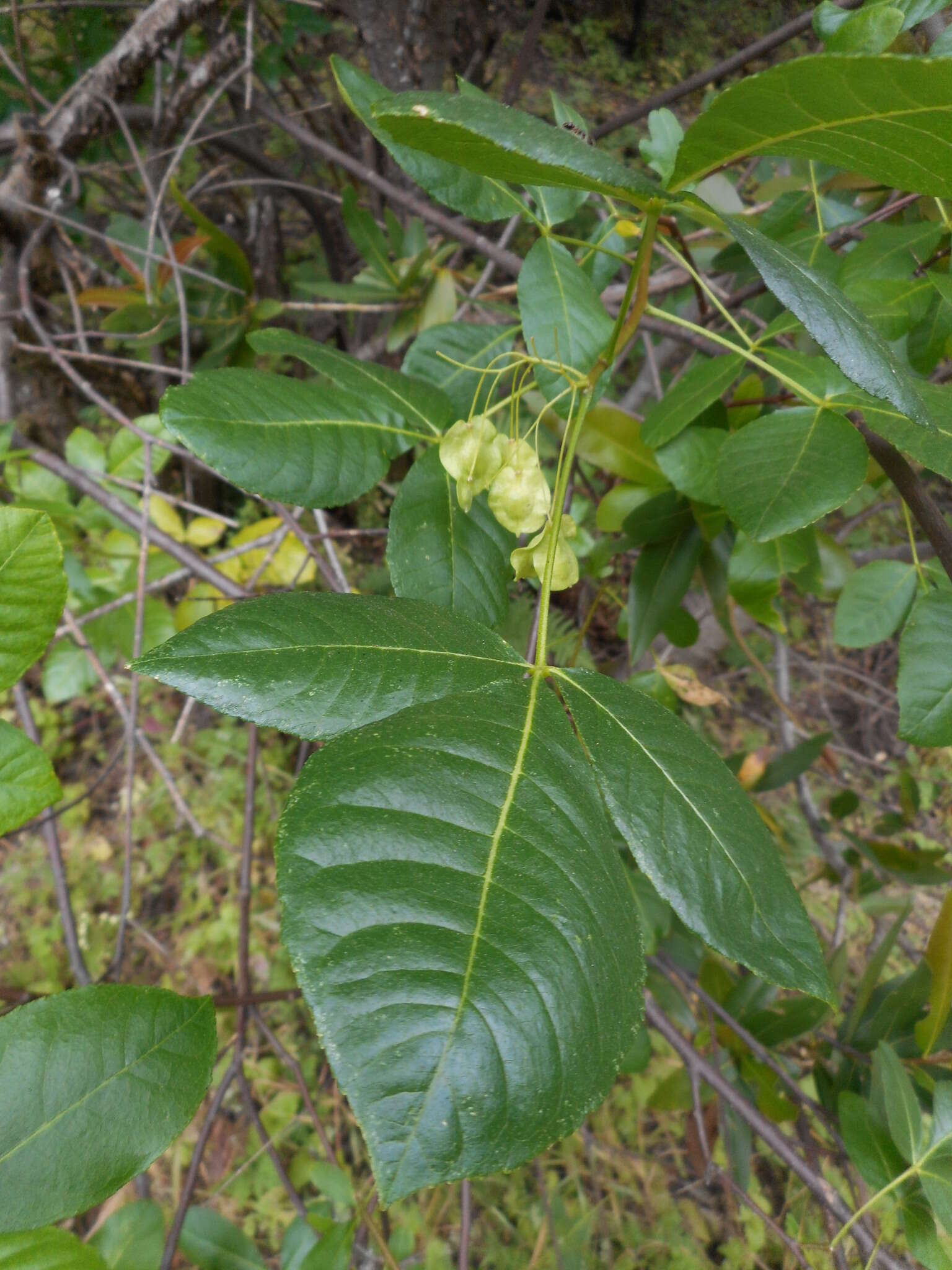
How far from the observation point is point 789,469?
64 centimetres

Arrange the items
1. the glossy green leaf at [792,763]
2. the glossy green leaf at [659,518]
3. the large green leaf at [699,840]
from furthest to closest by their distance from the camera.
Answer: the glossy green leaf at [792,763]
the glossy green leaf at [659,518]
the large green leaf at [699,840]

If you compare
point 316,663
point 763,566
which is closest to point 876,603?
point 763,566

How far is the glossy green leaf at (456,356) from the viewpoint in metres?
0.81

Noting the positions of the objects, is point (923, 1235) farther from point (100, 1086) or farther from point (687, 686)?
point (100, 1086)

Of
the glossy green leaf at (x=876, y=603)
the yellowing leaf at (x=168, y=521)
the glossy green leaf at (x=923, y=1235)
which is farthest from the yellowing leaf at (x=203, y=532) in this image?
the glossy green leaf at (x=923, y=1235)

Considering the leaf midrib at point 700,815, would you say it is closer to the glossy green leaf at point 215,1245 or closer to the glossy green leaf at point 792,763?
the glossy green leaf at point 215,1245

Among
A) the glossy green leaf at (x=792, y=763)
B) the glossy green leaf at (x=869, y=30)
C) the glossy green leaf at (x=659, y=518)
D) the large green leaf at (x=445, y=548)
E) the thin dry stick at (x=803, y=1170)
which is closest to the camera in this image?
the glossy green leaf at (x=869, y=30)

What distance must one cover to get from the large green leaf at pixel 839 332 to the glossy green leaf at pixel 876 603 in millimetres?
556

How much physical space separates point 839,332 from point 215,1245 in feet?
3.49

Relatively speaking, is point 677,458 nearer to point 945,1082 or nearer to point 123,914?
point 945,1082

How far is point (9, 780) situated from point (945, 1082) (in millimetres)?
887

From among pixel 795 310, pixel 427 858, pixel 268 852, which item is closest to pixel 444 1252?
pixel 268 852

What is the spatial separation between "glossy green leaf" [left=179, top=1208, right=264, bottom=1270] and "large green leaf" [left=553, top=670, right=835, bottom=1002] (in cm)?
78

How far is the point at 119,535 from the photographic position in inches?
54.0
